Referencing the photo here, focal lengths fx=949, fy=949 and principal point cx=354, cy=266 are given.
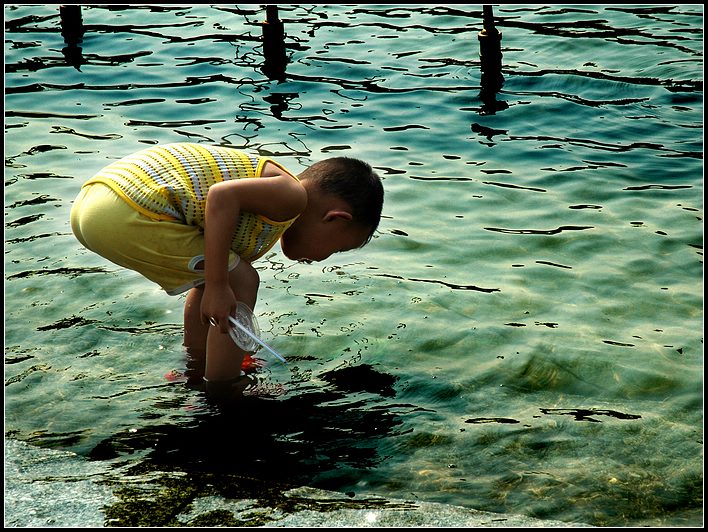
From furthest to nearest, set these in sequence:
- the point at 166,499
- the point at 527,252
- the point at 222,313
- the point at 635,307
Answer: the point at 527,252 → the point at 635,307 → the point at 222,313 → the point at 166,499

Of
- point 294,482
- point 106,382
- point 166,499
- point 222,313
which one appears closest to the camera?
point 166,499

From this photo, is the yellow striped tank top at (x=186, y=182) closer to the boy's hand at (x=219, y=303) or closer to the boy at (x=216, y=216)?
the boy at (x=216, y=216)

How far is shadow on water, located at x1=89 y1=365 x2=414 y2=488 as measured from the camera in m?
3.73

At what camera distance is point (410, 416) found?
418 cm

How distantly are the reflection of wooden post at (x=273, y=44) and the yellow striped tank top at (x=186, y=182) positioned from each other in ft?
20.3

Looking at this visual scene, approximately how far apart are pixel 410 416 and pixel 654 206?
3.16m

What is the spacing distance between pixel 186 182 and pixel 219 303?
0.54 m

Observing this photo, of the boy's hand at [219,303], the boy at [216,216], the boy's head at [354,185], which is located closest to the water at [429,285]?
the boy's hand at [219,303]

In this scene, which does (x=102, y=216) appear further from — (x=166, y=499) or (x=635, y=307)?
(x=635, y=307)

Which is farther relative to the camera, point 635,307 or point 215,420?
point 635,307

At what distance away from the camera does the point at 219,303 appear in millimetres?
3943

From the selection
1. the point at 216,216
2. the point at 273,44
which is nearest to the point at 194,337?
the point at 216,216

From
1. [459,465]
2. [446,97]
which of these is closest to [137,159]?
[459,465]

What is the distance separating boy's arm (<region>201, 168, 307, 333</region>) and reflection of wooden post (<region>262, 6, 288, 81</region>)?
6.42m
